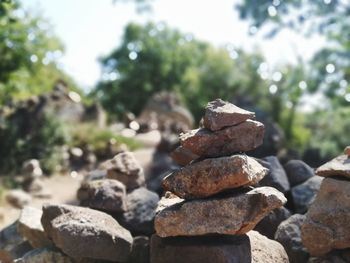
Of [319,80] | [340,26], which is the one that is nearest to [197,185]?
[340,26]

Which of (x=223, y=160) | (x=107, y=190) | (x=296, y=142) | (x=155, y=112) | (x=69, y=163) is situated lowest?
(x=296, y=142)

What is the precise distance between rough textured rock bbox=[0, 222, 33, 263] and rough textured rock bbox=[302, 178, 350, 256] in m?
3.44

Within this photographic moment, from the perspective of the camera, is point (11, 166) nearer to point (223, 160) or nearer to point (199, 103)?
point (223, 160)

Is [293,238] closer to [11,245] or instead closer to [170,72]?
Result: [11,245]

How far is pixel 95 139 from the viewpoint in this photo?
17.6 metres

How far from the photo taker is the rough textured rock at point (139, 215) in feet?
17.9

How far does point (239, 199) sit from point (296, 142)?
31621 mm

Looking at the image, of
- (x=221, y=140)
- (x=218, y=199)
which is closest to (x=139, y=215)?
(x=218, y=199)

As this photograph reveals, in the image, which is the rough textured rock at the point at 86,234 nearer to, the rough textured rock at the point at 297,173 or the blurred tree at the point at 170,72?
the rough textured rock at the point at 297,173

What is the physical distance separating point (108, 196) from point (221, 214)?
1696 mm

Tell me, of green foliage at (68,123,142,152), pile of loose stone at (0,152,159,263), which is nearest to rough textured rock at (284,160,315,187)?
pile of loose stone at (0,152,159,263)

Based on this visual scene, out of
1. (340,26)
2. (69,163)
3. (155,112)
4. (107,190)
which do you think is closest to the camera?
(107,190)

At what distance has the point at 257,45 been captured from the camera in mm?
41281

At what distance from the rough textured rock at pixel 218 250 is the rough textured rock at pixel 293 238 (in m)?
0.27
